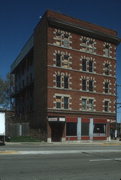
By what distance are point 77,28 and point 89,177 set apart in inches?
1416

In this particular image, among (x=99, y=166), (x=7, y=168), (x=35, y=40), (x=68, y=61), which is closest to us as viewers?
(x=7, y=168)

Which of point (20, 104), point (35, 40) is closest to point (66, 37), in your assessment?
point (35, 40)

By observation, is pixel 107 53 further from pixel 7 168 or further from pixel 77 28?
pixel 7 168

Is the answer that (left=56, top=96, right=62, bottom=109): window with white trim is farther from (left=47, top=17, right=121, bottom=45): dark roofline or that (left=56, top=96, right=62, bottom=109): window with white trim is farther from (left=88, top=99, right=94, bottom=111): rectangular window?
(left=47, top=17, right=121, bottom=45): dark roofline

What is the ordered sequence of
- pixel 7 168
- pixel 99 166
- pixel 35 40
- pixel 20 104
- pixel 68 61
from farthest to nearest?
pixel 20 104, pixel 35 40, pixel 68 61, pixel 99 166, pixel 7 168

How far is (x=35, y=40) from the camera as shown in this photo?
48.9 m

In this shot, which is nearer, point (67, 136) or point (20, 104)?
point (67, 136)

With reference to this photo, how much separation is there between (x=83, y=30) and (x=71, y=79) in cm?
746

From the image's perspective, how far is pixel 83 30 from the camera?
152 ft

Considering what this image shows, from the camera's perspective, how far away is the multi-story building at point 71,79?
43469 millimetres

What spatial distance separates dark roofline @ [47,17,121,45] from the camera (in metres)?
43.7

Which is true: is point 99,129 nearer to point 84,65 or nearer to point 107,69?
point 107,69

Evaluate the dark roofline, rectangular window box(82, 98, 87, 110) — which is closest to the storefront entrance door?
rectangular window box(82, 98, 87, 110)

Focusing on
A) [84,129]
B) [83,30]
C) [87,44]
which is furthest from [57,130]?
[83,30]
